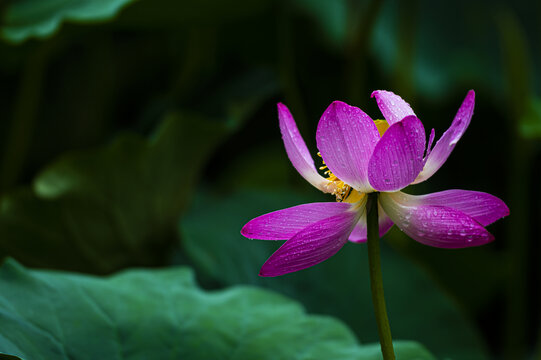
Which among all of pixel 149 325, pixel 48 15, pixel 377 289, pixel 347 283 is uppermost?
pixel 48 15

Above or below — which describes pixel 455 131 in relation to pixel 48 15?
below

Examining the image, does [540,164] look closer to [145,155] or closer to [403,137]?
[145,155]

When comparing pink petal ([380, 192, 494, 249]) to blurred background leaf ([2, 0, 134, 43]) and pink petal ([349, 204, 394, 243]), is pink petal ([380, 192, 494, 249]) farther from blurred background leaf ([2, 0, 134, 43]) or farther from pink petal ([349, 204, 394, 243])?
blurred background leaf ([2, 0, 134, 43])

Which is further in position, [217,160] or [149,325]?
[217,160]

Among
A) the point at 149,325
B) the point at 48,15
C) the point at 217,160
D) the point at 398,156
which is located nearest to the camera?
the point at 398,156

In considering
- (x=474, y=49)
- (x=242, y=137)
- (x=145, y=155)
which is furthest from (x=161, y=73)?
(x=474, y=49)

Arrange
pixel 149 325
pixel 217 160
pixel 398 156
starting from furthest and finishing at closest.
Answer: pixel 217 160
pixel 149 325
pixel 398 156

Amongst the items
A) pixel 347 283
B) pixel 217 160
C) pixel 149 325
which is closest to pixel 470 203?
pixel 149 325

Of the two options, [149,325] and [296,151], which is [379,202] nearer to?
[296,151]
